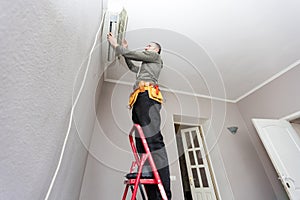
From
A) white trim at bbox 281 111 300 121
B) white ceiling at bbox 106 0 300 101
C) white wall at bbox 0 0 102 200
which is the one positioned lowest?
white wall at bbox 0 0 102 200

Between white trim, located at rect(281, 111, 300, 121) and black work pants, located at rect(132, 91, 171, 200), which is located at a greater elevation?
white trim, located at rect(281, 111, 300, 121)

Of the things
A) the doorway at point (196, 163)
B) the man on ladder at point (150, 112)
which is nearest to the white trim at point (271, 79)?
the doorway at point (196, 163)

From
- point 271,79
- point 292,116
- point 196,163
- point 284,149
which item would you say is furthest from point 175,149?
point 271,79

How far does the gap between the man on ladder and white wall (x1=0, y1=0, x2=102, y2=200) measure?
0.53m

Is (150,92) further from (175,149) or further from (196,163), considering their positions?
(196,163)

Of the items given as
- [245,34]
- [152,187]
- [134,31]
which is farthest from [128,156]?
[245,34]

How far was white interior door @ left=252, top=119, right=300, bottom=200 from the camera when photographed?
199 centimetres

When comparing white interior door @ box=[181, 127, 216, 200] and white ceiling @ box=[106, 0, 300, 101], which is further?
white interior door @ box=[181, 127, 216, 200]

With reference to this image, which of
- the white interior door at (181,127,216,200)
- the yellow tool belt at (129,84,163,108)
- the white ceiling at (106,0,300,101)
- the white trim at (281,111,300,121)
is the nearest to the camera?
the yellow tool belt at (129,84,163,108)

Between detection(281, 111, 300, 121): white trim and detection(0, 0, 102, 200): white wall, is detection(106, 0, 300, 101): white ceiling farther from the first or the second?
detection(0, 0, 102, 200): white wall

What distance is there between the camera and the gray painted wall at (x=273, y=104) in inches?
93.1

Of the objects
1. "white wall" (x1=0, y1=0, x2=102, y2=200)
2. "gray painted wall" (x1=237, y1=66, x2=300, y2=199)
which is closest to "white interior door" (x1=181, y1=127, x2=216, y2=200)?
"gray painted wall" (x1=237, y1=66, x2=300, y2=199)

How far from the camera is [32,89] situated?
387 millimetres

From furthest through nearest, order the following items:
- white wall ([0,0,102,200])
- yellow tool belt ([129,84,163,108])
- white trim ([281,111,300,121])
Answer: white trim ([281,111,300,121])
yellow tool belt ([129,84,163,108])
white wall ([0,0,102,200])
